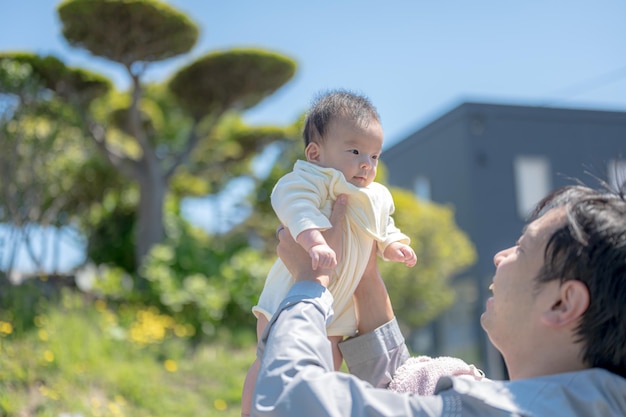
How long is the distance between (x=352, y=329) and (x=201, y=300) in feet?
19.6

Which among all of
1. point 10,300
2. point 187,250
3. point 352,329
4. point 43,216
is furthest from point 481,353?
point 352,329

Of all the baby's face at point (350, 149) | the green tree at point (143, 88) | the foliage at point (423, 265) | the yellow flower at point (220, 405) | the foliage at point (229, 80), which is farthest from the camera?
the foliage at point (423, 265)

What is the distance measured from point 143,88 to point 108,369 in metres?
5.44

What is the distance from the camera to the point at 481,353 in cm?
1445

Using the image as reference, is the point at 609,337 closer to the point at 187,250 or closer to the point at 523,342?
→ the point at 523,342

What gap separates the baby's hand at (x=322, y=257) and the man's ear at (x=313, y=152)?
1.26 ft

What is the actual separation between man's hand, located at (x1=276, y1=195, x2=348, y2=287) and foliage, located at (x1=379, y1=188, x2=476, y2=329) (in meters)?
9.60

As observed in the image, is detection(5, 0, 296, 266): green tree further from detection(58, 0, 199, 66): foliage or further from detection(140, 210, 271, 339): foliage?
detection(140, 210, 271, 339): foliage

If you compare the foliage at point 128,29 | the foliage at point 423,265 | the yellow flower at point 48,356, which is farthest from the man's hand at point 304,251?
the foliage at point 423,265

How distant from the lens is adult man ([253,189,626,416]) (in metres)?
1.20

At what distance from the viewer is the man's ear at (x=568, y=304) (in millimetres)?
1245

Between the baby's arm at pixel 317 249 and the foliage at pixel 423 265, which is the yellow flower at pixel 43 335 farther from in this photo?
the foliage at pixel 423 265

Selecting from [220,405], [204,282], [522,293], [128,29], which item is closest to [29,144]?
[128,29]

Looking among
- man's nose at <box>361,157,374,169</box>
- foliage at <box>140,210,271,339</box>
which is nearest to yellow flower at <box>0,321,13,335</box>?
foliage at <box>140,210,271,339</box>
